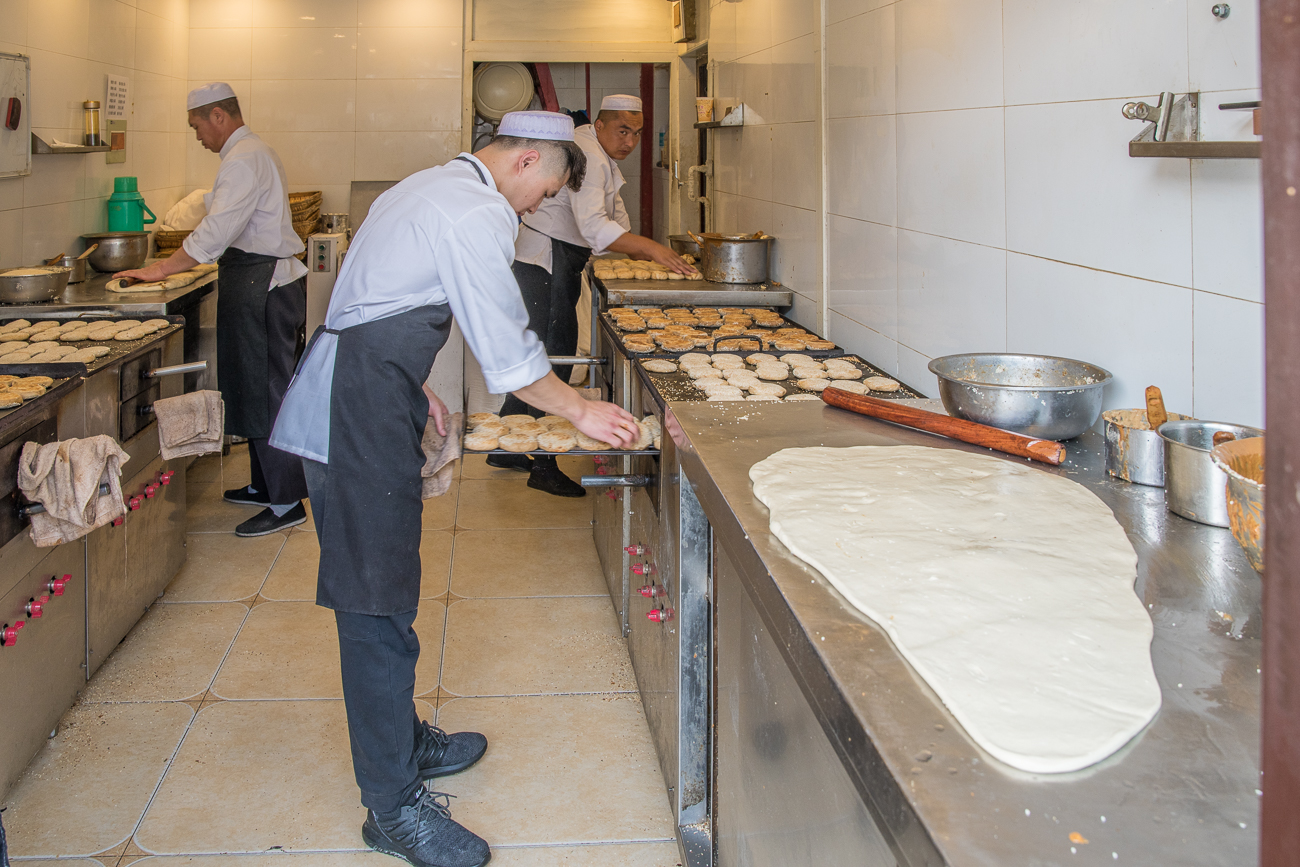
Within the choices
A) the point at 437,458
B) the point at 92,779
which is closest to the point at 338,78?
the point at 437,458

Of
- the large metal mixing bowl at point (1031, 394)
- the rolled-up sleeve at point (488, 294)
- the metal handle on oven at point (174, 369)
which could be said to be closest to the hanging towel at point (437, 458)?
the rolled-up sleeve at point (488, 294)

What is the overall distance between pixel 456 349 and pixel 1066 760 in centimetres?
533

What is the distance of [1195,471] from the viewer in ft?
4.60

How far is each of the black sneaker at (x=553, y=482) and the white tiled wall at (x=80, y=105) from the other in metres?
2.31

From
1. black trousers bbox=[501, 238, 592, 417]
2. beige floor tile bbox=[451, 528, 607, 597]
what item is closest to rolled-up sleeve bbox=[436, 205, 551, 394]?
beige floor tile bbox=[451, 528, 607, 597]

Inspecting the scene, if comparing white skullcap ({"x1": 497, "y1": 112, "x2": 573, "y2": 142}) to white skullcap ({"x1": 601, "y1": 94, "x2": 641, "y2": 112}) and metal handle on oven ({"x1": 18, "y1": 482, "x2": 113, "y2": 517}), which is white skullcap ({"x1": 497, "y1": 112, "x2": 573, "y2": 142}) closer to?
metal handle on oven ({"x1": 18, "y1": 482, "x2": 113, "y2": 517})

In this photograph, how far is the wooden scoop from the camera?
152cm

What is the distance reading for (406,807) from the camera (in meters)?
2.17

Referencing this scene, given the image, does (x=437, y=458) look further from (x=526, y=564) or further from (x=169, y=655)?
(x=526, y=564)

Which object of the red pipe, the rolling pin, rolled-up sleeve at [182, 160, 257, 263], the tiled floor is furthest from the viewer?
the red pipe

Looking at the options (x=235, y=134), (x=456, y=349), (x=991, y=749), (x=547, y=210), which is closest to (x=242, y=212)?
(x=235, y=134)

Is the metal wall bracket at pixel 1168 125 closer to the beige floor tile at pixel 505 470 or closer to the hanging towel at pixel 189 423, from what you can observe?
the hanging towel at pixel 189 423

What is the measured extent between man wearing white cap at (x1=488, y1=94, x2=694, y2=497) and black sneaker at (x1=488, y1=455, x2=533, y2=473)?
1.08ft

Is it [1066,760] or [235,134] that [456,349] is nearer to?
[235,134]
